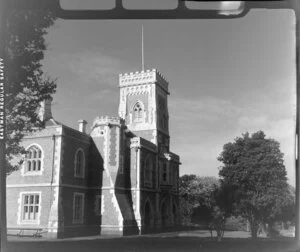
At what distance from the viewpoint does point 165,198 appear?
6.54 m

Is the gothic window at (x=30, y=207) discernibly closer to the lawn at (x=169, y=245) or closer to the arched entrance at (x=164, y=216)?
the lawn at (x=169, y=245)

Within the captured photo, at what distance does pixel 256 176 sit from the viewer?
16.8ft

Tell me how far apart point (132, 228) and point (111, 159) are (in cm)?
→ 129

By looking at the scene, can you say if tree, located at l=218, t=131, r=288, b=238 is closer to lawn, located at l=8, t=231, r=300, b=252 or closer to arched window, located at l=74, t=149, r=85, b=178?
lawn, located at l=8, t=231, r=300, b=252

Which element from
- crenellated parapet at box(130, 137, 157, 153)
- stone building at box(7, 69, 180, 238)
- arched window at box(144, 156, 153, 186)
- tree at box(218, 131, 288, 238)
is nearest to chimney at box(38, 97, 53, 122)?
stone building at box(7, 69, 180, 238)

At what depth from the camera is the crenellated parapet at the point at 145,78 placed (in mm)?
5343

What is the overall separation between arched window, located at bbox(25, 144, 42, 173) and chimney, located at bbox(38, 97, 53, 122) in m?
0.45

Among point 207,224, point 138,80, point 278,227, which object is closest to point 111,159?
point 138,80

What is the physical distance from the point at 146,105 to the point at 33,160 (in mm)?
2210

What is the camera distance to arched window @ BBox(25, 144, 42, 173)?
5191 millimetres

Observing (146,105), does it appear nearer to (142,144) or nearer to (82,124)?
(142,144)

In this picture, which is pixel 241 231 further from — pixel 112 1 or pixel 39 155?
pixel 112 1

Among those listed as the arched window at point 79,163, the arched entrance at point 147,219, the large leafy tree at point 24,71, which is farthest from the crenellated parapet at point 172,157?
the large leafy tree at point 24,71

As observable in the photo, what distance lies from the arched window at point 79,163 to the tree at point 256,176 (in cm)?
229
